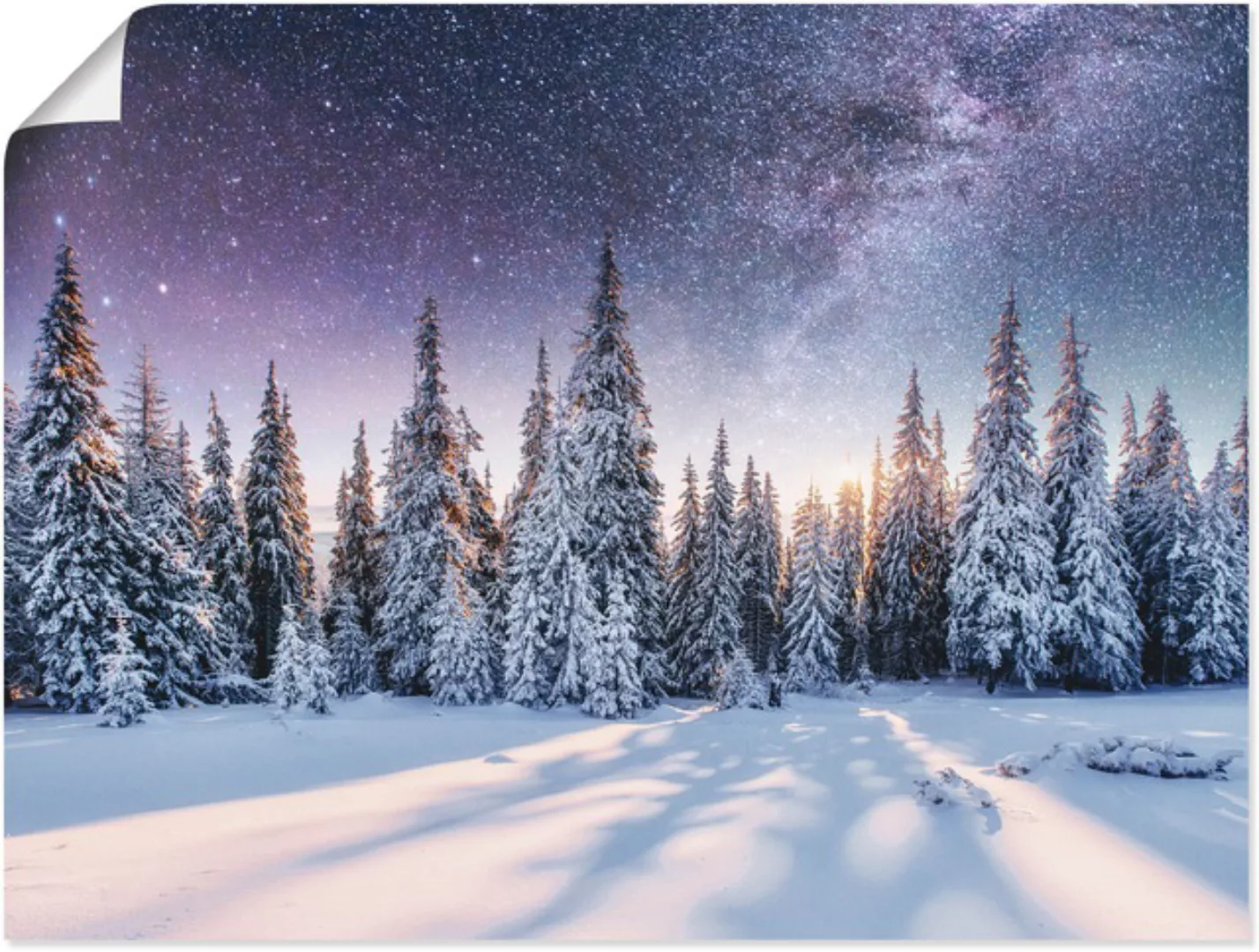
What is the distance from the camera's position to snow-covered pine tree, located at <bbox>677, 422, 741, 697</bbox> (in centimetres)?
1526

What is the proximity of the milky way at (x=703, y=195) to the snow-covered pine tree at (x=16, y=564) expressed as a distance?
114cm

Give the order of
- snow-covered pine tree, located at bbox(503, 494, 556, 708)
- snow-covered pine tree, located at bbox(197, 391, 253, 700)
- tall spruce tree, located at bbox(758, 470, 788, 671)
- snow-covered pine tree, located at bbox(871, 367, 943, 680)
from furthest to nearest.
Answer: tall spruce tree, located at bbox(758, 470, 788, 671) → snow-covered pine tree, located at bbox(871, 367, 943, 680) → snow-covered pine tree, located at bbox(197, 391, 253, 700) → snow-covered pine tree, located at bbox(503, 494, 556, 708)

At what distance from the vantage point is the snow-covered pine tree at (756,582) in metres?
18.6

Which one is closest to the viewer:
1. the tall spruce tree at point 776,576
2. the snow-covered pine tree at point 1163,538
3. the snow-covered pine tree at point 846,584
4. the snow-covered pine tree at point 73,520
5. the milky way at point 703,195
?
the milky way at point 703,195

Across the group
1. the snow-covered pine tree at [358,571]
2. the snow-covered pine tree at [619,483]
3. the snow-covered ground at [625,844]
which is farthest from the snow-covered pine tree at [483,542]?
the snow-covered ground at [625,844]

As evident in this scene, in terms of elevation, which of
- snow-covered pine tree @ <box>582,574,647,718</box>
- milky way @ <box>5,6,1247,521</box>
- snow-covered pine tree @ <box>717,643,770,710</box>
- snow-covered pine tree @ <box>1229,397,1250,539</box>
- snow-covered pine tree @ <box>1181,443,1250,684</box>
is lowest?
snow-covered pine tree @ <box>717,643,770,710</box>

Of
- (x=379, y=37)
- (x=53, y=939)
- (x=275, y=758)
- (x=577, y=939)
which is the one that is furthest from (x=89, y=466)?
(x=577, y=939)


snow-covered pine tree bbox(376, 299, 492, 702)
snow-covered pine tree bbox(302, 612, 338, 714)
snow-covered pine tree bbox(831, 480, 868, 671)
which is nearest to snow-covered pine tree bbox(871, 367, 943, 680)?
snow-covered pine tree bbox(831, 480, 868, 671)

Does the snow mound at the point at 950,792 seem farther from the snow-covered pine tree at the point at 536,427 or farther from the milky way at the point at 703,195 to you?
the snow-covered pine tree at the point at 536,427

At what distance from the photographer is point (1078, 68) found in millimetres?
5062

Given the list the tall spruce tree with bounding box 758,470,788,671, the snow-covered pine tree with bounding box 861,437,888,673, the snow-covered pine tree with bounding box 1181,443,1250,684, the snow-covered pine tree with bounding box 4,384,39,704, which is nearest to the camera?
the snow-covered pine tree with bounding box 1181,443,1250,684

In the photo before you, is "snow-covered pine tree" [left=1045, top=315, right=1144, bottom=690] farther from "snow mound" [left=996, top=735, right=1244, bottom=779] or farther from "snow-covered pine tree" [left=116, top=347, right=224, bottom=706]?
"snow-covered pine tree" [left=116, top=347, right=224, bottom=706]

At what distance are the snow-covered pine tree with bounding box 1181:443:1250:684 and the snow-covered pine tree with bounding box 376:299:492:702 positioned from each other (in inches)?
382

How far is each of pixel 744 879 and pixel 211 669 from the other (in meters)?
9.14
